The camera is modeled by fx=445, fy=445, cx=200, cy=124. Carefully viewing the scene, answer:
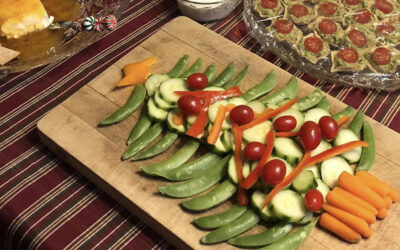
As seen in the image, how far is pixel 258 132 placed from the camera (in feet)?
8.23

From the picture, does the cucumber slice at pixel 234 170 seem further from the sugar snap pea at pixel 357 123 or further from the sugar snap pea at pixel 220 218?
the sugar snap pea at pixel 357 123

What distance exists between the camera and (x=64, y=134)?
2.70 meters

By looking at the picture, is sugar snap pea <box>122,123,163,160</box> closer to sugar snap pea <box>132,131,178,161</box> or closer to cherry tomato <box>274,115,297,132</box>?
sugar snap pea <box>132,131,178,161</box>

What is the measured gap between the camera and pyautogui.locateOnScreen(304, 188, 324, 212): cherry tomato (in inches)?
86.0

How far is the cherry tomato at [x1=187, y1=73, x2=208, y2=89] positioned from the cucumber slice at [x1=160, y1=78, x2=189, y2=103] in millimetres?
61

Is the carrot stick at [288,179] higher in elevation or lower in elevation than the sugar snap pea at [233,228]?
higher

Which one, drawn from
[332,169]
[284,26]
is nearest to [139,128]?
[332,169]

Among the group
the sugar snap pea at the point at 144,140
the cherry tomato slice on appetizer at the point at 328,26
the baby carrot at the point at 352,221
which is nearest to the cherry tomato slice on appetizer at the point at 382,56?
the cherry tomato slice on appetizer at the point at 328,26

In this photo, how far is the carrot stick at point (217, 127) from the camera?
250 cm

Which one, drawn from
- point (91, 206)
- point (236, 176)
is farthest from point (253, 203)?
point (91, 206)

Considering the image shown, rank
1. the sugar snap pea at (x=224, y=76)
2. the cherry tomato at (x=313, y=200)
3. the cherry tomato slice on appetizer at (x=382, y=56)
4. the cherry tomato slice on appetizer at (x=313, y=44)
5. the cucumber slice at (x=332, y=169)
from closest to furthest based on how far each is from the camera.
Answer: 1. the cherry tomato at (x=313, y=200)
2. the cucumber slice at (x=332, y=169)
3. the sugar snap pea at (x=224, y=76)
4. the cherry tomato slice on appetizer at (x=382, y=56)
5. the cherry tomato slice on appetizer at (x=313, y=44)

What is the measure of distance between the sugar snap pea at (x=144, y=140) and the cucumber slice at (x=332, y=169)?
99 centimetres

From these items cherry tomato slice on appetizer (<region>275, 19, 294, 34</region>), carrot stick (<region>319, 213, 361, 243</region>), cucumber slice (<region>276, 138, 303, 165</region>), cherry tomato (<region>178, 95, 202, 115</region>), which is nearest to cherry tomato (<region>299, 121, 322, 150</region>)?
cucumber slice (<region>276, 138, 303, 165</region>)

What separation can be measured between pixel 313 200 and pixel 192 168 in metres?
0.69
